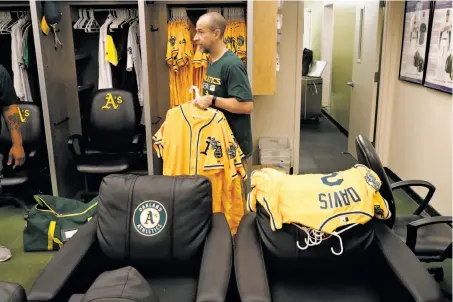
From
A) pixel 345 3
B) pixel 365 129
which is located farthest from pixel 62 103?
pixel 345 3

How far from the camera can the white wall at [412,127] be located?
3.37 meters

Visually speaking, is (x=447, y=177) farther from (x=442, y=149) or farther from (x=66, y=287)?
(x=66, y=287)

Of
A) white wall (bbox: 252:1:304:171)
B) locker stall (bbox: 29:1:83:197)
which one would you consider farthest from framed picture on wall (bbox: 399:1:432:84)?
locker stall (bbox: 29:1:83:197)

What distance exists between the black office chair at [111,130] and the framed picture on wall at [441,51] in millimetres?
2424

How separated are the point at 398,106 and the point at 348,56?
2.03 m

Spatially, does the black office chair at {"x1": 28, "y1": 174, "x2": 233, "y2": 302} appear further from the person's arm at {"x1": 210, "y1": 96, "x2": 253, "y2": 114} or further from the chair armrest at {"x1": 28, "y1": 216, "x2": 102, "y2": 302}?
the person's arm at {"x1": 210, "y1": 96, "x2": 253, "y2": 114}

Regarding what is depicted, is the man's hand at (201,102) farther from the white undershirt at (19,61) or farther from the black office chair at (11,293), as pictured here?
the white undershirt at (19,61)

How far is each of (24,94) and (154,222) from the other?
246 cm

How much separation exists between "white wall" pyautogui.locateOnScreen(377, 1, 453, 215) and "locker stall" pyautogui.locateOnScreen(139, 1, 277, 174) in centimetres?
131

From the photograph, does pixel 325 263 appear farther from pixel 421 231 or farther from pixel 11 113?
pixel 11 113

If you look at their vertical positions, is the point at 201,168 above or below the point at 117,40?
below

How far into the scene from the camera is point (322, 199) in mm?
1880

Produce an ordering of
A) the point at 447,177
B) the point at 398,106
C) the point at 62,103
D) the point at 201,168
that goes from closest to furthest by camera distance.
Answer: the point at 201,168
the point at 447,177
the point at 62,103
the point at 398,106

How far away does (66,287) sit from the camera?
67.8 inches
